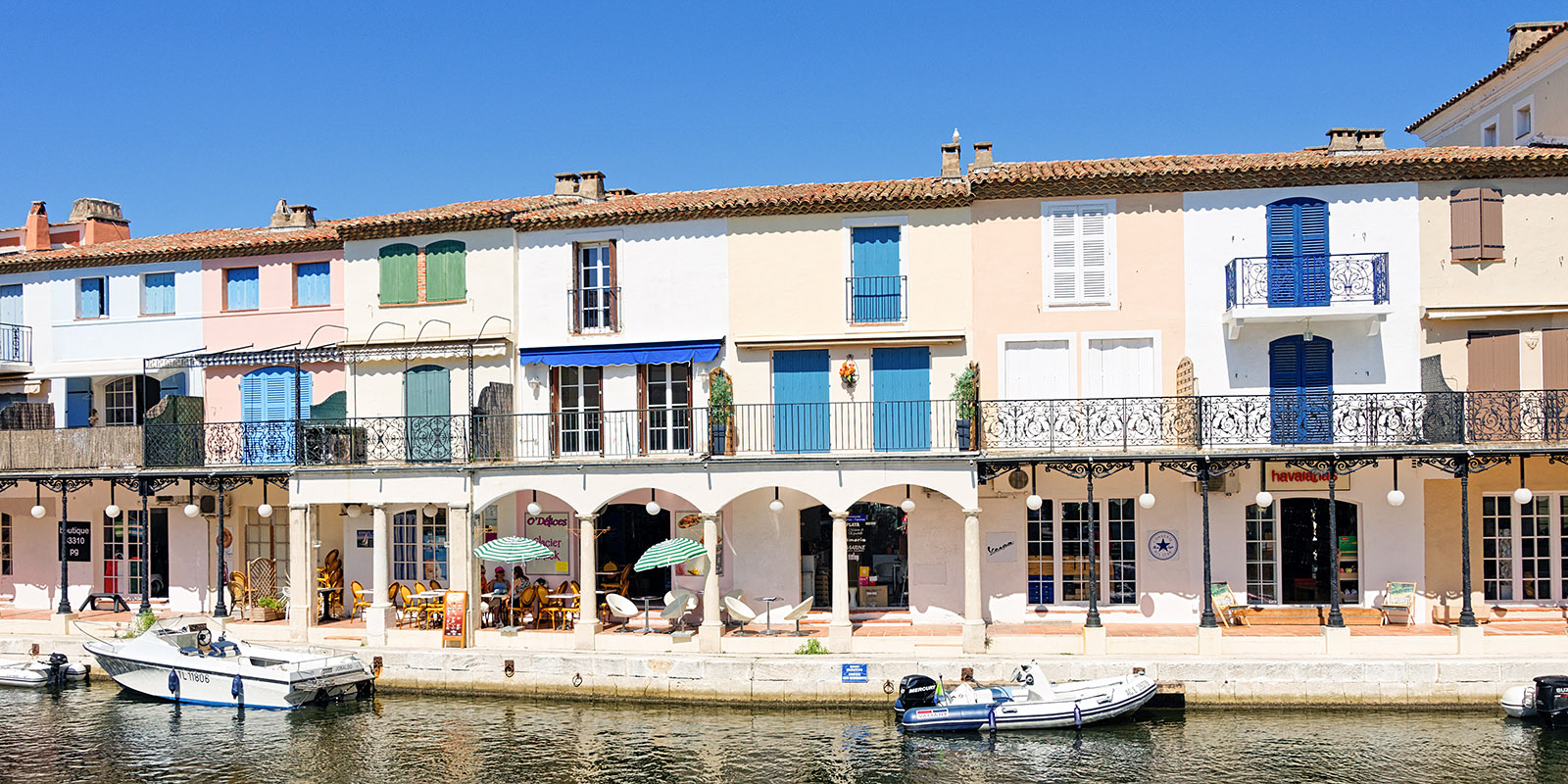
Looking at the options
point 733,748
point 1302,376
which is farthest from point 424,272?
point 1302,376

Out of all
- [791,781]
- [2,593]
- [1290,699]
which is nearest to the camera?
[791,781]

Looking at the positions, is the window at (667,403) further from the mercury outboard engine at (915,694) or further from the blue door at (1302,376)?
the blue door at (1302,376)

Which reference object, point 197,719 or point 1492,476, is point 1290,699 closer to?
point 1492,476

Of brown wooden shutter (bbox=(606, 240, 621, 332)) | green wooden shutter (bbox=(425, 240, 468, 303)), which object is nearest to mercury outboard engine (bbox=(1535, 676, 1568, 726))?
brown wooden shutter (bbox=(606, 240, 621, 332))

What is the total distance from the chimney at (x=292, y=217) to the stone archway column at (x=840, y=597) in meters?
15.6

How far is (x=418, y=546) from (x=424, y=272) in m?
6.03

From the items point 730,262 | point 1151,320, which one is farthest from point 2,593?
point 1151,320

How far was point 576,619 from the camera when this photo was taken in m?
22.8

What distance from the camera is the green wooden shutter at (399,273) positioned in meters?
25.1

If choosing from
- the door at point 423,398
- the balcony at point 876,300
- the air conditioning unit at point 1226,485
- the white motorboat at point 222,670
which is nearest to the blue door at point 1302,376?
the air conditioning unit at point 1226,485

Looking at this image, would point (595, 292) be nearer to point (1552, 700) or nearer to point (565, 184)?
point (565, 184)

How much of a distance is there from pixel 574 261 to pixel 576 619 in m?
7.40

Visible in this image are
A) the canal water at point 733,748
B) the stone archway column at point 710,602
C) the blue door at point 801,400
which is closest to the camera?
the canal water at point 733,748

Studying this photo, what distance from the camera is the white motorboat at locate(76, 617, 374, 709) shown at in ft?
68.3
